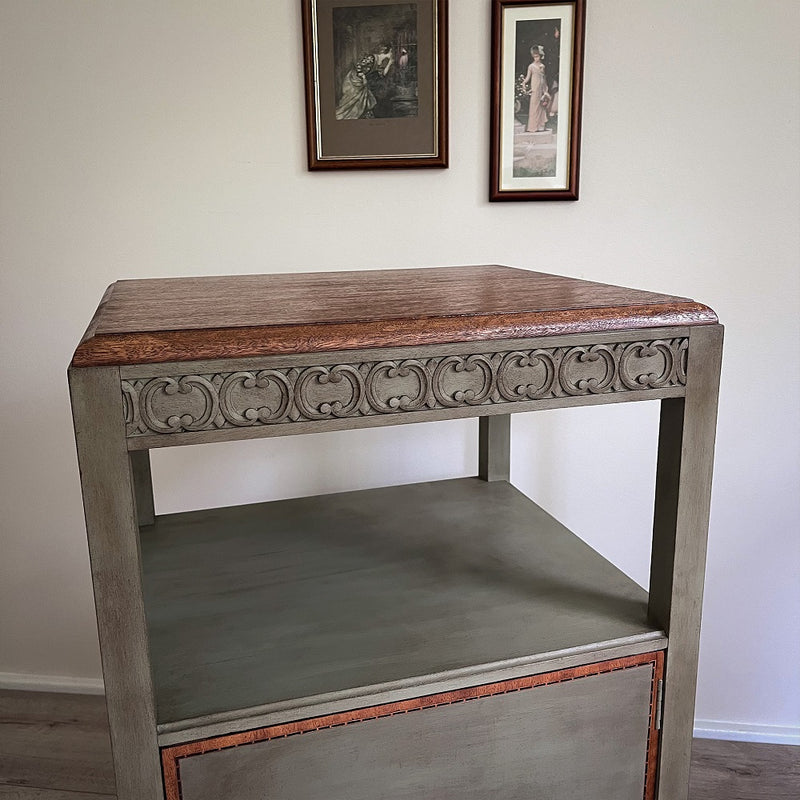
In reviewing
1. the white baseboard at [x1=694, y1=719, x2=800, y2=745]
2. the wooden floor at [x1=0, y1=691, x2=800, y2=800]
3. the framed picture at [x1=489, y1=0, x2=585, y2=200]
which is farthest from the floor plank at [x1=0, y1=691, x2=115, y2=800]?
the framed picture at [x1=489, y1=0, x2=585, y2=200]

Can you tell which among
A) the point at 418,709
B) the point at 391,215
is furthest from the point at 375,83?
the point at 418,709

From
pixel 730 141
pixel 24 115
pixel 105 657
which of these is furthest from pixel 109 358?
pixel 730 141

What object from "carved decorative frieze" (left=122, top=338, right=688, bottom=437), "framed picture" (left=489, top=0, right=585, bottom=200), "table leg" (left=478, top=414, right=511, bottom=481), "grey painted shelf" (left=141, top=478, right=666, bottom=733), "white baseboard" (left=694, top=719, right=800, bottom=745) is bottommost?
"white baseboard" (left=694, top=719, right=800, bottom=745)

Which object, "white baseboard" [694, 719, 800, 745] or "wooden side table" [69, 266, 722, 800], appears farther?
"white baseboard" [694, 719, 800, 745]

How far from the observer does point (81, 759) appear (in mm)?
1766

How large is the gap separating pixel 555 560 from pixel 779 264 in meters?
1.03

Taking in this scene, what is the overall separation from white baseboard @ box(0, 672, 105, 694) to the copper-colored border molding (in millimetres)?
1399

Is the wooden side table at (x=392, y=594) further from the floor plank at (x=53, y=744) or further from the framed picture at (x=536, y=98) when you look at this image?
the floor plank at (x=53, y=744)

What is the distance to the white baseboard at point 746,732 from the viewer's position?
1.95m

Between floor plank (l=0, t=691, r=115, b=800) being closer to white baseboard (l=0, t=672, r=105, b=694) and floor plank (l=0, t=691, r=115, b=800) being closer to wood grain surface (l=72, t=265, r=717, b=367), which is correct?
white baseboard (l=0, t=672, r=105, b=694)

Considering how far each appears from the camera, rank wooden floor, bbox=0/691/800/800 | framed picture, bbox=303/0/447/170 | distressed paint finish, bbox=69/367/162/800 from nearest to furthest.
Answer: distressed paint finish, bbox=69/367/162/800, framed picture, bbox=303/0/447/170, wooden floor, bbox=0/691/800/800

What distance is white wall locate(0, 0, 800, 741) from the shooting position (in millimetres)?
1581

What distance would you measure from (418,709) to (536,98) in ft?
4.28

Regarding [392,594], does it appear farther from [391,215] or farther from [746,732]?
[746,732]
